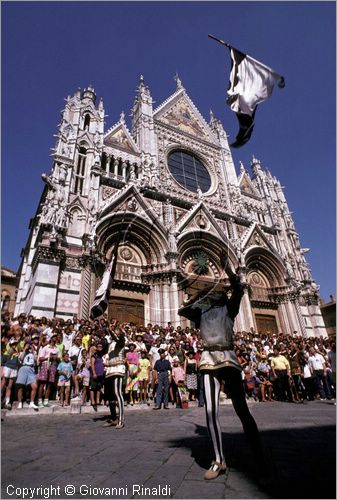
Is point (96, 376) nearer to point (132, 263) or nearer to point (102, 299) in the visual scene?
point (102, 299)

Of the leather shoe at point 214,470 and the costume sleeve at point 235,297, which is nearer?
the leather shoe at point 214,470

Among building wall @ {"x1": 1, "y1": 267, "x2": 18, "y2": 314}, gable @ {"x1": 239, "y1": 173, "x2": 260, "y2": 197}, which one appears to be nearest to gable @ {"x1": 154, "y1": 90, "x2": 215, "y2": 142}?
gable @ {"x1": 239, "y1": 173, "x2": 260, "y2": 197}

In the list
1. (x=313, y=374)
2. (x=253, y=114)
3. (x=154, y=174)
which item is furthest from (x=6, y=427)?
(x=154, y=174)

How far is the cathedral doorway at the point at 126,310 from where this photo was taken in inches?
574

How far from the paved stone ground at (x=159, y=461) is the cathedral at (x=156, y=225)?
8.32m

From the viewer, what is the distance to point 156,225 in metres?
17.1

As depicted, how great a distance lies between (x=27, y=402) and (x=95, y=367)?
75.5 inches

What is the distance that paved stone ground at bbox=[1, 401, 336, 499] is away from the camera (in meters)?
2.32

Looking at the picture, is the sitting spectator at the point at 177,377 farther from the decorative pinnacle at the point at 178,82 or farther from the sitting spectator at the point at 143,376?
the decorative pinnacle at the point at 178,82

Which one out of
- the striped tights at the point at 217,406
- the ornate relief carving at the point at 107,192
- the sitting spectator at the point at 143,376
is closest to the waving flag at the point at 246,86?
the striped tights at the point at 217,406

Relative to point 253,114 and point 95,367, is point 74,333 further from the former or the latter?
point 253,114

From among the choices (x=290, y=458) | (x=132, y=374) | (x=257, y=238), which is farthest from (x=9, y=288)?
(x=290, y=458)

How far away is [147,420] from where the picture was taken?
5.78 meters

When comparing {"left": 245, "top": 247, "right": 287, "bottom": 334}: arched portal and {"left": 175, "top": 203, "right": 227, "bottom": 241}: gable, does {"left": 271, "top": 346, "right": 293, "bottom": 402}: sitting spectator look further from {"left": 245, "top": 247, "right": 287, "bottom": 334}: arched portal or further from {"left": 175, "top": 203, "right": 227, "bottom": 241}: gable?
{"left": 175, "top": 203, "right": 227, "bottom": 241}: gable
